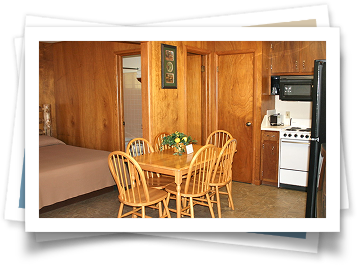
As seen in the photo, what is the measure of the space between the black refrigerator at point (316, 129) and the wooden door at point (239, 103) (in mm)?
2566

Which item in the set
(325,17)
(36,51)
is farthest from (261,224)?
(36,51)

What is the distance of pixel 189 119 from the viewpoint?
559cm

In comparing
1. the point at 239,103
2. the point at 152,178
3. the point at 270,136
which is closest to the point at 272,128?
the point at 270,136

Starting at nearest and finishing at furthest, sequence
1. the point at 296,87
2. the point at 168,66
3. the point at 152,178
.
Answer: the point at 152,178, the point at 168,66, the point at 296,87

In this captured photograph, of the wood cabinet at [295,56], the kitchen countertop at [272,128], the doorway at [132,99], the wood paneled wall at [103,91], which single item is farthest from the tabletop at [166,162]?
the doorway at [132,99]

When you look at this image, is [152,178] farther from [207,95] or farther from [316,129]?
[316,129]

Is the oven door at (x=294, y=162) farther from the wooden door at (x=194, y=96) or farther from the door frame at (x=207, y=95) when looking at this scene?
the wooden door at (x=194, y=96)

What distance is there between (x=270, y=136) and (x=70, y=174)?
276cm

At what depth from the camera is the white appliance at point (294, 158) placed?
4797 millimetres

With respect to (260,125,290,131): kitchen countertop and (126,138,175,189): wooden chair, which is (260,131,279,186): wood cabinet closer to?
(260,125,290,131): kitchen countertop

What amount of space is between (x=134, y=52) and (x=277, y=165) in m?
2.64

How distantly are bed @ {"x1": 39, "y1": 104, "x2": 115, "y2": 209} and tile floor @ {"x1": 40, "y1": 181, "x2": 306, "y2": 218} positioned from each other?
15 cm

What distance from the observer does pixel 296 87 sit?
4.95 metres

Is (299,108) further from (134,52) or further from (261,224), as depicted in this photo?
(261,224)
